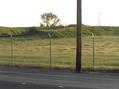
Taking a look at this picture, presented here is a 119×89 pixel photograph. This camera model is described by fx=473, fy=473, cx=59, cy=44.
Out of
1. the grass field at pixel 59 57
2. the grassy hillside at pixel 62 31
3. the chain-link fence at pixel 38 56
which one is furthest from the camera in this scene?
the grassy hillside at pixel 62 31

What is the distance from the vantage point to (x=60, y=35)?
95.0 meters

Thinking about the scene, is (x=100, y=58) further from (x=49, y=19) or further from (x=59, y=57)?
(x=49, y=19)

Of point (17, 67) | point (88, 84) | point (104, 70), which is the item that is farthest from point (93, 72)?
point (88, 84)

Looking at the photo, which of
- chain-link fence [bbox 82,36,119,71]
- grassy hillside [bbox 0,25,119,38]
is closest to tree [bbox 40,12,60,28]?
grassy hillside [bbox 0,25,119,38]

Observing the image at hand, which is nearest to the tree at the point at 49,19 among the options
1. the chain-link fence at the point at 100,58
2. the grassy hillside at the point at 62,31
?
the grassy hillside at the point at 62,31

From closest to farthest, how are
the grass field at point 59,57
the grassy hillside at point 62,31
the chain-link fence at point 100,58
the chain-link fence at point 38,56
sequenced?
the chain-link fence at point 100,58, the grass field at point 59,57, the chain-link fence at point 38,56, the grassy hillside at point 62,31

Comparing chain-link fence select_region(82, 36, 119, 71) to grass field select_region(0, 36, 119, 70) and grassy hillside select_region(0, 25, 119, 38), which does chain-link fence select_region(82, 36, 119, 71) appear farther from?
grassy hillside select_region(0, 25, 119, 38)

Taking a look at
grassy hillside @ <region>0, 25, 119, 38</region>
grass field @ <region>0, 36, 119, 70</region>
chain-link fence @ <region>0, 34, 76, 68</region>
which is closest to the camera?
grass field @ <region>0, 36, 119, 70</region>

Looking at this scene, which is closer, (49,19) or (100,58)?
(100,58)

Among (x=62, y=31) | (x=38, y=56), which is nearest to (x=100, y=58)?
(x=38, y=56)

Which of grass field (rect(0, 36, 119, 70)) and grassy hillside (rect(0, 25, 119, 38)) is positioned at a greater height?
grassy hillside (rect(0, 25, 119, 38))

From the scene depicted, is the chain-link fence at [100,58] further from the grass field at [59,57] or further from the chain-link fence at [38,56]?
the chain-link fence at [38,56]

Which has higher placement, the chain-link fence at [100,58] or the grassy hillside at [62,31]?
the grassy hillside at [62,31]

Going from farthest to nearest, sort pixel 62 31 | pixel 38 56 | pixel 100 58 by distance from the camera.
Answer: pixel 62 31
pixel 38 56
pixel 100 58
